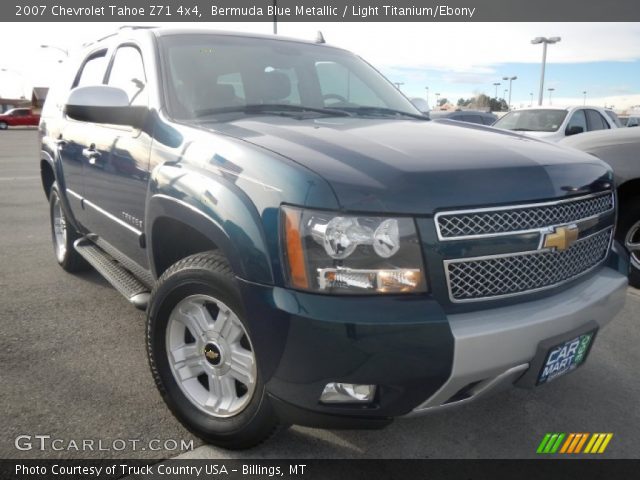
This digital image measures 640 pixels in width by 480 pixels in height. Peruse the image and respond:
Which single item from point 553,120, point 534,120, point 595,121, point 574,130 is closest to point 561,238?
point 574,130

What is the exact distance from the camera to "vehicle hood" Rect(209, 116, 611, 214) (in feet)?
6.40

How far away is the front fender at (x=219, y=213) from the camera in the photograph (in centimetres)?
200

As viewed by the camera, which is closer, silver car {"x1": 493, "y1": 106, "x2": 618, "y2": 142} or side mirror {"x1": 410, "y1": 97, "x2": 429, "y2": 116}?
side mirror {"x1": 410, "y1": 97, "x2": 429, "y2": 116}

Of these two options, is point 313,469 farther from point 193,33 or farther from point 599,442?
point 193,33

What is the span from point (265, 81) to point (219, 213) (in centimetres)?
140

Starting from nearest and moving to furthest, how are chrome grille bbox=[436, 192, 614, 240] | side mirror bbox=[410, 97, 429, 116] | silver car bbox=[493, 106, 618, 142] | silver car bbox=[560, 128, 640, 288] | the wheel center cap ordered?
chrome grille bbox=[436, 192, 614, 240]
the wheel center cap
side mirror bbox=[410, 97, 429, 116]
silver car bbox=[560, 128, 640, 288]
silver car bbox=[493, 106, 618, 142]

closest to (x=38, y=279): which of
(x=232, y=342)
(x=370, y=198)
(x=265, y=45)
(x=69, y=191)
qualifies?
(x=69, y=191)

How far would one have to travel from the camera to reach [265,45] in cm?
353

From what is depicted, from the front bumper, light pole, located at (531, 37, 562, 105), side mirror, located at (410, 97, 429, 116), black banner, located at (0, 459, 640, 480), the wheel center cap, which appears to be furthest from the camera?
light pole, located at (531, 37, 562, 105)

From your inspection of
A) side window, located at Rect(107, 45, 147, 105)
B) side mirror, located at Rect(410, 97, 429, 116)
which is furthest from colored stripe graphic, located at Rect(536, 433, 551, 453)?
side window, located at Rect(107, 45, 147, 105)

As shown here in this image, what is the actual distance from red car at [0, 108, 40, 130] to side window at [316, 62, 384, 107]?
4412cm

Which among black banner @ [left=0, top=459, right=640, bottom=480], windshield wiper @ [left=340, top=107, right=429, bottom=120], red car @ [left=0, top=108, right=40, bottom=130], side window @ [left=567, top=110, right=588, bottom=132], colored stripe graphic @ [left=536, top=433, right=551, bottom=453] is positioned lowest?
red car @ [left=0, top=108, right=40, bottom=130]

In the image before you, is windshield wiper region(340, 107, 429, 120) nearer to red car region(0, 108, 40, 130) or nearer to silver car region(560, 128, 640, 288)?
silver car region(560, 128, 640, 288)

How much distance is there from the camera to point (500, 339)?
1956 millimetres
